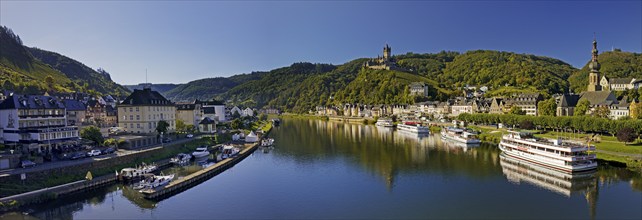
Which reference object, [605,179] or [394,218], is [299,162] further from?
[605,179]

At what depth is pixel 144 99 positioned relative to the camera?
48688mm

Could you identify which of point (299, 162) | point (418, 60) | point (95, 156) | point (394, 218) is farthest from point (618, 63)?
point (95, 156)

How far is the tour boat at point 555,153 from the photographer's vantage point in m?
33.5

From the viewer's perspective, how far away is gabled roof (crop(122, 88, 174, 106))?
48.0 metres

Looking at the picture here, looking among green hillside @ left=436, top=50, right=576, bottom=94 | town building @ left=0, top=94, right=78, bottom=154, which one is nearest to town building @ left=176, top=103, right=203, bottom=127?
town building @ left=0, top=94, right=78, bottom=154

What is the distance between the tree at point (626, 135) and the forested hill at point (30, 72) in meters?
89.8

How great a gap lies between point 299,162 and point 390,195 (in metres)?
15.7

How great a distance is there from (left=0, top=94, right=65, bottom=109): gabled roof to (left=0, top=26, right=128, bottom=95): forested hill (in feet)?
146

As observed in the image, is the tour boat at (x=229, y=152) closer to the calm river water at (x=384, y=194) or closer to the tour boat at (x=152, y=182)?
the calm river water at (x=384, y=194)

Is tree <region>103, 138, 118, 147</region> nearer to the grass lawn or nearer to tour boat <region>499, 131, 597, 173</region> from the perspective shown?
tour boat <region>499, 131, 597, 173</region>

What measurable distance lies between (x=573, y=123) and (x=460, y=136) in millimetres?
13763

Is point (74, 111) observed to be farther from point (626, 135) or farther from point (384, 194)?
point (626, 135)

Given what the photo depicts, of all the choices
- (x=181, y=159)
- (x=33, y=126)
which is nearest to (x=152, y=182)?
(x=181, y=159)

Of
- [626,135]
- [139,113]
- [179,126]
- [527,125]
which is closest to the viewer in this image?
[626,135]
